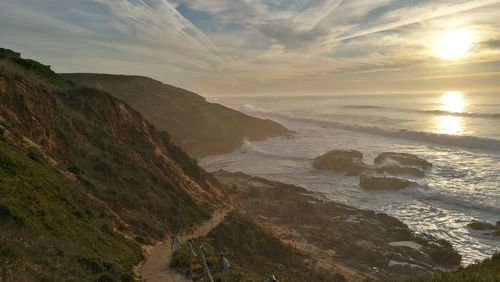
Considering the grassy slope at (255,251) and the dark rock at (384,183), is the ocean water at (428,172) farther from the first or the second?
the grassy slope at (255,251)

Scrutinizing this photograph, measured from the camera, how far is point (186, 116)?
77125 millimetres

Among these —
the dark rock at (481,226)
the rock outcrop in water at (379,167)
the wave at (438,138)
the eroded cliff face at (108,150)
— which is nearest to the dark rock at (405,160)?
the rock outcrop in water at (379,167)

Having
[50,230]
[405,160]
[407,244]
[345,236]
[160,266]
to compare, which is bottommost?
[345,236]

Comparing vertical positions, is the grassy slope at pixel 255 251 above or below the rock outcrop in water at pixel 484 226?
below

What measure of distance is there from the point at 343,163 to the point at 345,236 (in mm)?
23858

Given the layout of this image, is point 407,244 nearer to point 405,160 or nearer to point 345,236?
point 345,236


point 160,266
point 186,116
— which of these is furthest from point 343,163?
point 160,266

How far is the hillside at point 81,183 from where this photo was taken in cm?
1171

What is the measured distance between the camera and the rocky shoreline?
83.5ft

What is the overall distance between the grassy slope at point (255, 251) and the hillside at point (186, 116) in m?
42.8

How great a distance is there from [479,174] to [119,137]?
4363cm

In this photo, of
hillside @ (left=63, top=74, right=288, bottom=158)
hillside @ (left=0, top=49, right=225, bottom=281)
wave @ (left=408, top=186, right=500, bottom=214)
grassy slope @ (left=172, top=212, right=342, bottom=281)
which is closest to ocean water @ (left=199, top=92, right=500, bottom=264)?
wave @ (left=408, top=186, right=500, bottom=214)

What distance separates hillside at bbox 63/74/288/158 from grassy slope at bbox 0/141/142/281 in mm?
49434

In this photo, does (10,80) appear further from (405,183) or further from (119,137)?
(405,183)
